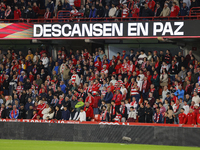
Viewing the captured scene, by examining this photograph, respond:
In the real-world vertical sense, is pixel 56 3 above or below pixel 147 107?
above

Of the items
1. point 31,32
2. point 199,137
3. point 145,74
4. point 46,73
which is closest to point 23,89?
point 46,73

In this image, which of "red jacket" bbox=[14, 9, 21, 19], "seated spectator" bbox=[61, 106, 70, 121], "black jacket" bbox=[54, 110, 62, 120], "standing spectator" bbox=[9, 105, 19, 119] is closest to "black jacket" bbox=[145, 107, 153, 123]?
"seated spectator" bbox=[61, 106, 70, 121]

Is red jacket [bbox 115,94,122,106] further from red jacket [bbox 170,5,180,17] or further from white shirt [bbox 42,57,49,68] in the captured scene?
white shirt [bbox 42,57,49,68]

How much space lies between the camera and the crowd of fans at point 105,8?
2092 centimetres

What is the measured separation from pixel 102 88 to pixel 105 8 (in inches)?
192

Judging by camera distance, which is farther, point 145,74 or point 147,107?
point 145,74

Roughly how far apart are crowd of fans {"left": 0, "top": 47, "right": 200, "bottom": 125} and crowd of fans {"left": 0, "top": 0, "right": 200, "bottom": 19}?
6.99 feet

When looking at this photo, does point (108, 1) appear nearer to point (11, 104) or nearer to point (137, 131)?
point (11, 104)

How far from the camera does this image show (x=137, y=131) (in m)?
15.1

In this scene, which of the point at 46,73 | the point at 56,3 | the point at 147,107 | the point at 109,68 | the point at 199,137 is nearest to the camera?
the point at 199,137

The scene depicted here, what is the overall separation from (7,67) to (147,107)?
30.8 feet

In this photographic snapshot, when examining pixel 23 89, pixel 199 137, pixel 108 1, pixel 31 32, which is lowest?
pixel 199 137

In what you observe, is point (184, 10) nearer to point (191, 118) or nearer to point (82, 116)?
point (191, 118)

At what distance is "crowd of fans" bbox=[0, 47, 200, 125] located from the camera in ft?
58.5
